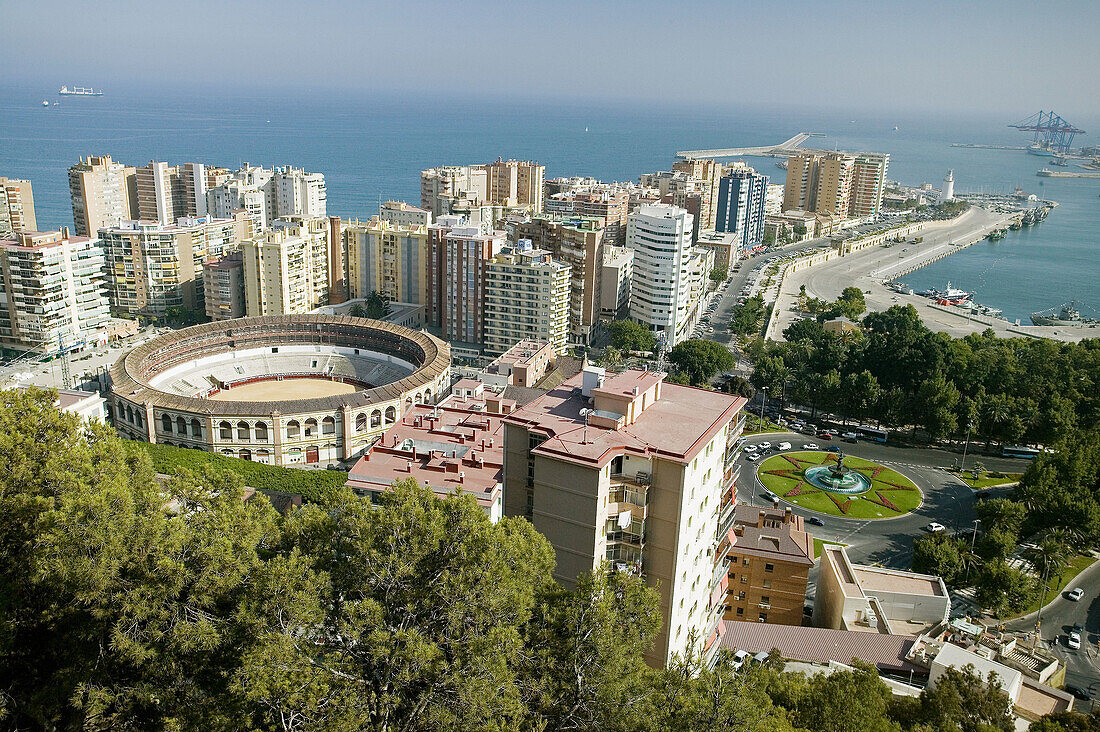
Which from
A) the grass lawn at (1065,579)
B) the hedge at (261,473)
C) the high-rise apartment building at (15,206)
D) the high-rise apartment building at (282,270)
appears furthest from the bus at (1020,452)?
the high-rise apartment building at (15,206)

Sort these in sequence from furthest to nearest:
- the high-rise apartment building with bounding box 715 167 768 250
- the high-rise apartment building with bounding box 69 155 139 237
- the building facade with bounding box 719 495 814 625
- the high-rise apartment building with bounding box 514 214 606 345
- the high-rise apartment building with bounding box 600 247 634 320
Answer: the high-rise apartment building with bounding box 715 167 768 250 < the high-rise apartment building with bounding box 69 155 139 237 < the high-rise apartment building with bounding box 600 247 634 320 < the high-rise apartment building with bounding box 514 214 606 345 < the building facade with bounding box 719 495 814 625

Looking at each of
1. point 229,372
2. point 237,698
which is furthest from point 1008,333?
point 237,698

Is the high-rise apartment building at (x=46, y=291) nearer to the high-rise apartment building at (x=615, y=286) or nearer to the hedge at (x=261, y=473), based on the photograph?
the hedge at (x=261, y=473)

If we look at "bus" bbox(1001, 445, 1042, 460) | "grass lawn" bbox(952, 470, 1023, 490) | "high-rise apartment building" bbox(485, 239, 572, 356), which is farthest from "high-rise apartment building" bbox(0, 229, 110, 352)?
"bus" bbox(1001, 445, 1042, 460)

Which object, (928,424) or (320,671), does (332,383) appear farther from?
(320,671)

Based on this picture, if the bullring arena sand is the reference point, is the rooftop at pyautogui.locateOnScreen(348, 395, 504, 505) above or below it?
above

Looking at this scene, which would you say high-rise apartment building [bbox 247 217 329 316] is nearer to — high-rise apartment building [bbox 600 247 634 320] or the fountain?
high-rise apartment building [bbox 600 247 634 320]

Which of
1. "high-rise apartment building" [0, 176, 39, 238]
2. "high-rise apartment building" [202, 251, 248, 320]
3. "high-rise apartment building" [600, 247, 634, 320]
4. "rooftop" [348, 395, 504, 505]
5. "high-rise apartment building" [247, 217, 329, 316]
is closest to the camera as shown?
"rooftop" [348, 395, 504, 505]
